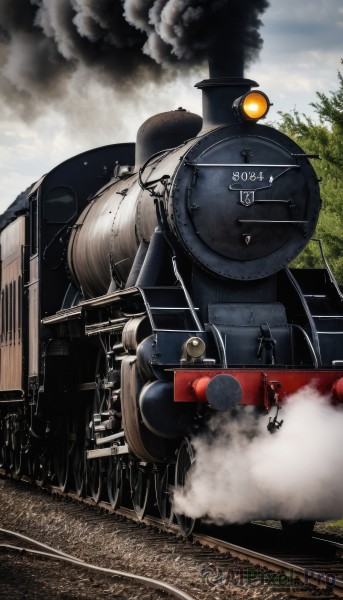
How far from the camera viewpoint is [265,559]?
798 centimetres

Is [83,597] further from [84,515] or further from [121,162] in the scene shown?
[121,162]

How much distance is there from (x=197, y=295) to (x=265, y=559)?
9.33 ft

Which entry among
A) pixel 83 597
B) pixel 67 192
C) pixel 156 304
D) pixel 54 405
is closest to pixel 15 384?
pixel 54 405

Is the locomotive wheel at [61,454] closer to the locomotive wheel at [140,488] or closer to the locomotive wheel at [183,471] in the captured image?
the locomotive wheel at [140,488]

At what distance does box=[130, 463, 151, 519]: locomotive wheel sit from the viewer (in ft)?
34.9

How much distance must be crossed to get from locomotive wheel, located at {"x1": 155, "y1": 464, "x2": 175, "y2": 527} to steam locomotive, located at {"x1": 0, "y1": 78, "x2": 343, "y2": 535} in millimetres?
19

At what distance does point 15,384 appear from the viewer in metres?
14.9

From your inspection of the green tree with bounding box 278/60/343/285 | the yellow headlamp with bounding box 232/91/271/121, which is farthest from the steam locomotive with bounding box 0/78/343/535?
the green tree with bounding box 278/60/343/285

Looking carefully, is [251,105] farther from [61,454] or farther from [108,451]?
[61,454]

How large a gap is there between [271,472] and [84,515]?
3505mm

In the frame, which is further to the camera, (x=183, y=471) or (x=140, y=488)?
(x=140, y=488)

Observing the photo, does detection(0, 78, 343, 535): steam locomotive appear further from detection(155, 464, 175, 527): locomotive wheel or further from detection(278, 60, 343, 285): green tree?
detection(278, 60, 343, 285): green tree

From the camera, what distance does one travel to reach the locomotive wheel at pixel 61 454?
45.7 ft

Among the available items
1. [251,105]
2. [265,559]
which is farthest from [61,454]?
[265,559]
